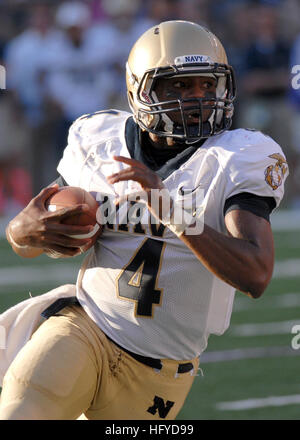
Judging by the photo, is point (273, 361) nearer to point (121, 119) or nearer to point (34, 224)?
point (121, 119)

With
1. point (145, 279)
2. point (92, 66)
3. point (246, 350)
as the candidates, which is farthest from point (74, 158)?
point (92, 66)

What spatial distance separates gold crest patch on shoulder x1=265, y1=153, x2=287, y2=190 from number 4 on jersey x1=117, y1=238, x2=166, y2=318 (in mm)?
419

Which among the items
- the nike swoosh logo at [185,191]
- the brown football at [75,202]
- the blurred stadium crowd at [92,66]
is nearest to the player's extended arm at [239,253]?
the nike swoosh logo at [185,191]

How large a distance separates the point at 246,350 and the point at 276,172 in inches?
103

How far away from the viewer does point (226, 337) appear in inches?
227

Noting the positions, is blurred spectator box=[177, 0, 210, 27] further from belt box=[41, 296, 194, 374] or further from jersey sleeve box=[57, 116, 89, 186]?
belt box=[41, 296, 194, 374]

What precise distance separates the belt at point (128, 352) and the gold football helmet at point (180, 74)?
667 mm

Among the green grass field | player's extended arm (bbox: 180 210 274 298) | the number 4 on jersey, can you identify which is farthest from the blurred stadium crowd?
player's extended arm (bbox: 180 210 274 298)

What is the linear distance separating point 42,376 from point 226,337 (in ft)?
9.95

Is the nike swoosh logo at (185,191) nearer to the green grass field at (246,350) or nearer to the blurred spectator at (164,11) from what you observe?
the green grass field at (246,350)

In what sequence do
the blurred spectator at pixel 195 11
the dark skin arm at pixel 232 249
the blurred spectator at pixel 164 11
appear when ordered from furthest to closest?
the blurred spectator at pixel 195 11 → the blurred spectator at pixel 164 11 → the dark skin arm at pixel 232 249

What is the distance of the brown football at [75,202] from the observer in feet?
10.1

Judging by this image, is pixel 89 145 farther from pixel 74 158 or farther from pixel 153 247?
pixel 153 247
